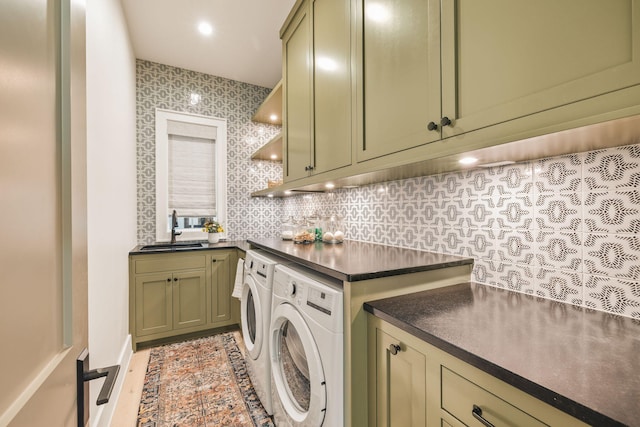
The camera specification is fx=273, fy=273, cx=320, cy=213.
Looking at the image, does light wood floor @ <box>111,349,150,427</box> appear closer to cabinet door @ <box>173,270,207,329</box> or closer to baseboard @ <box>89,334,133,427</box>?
baseboard @ <box>89,334,133,427</box>

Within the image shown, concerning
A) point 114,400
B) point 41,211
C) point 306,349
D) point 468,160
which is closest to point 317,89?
point 468,160

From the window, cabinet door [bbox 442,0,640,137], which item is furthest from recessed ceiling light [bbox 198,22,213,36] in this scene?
cabinet door [bbox 442,0,640,137]

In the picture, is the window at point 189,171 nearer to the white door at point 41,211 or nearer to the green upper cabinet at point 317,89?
the green upper cabinet at point 317,89

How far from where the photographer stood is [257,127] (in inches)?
136

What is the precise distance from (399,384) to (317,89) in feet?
5.37

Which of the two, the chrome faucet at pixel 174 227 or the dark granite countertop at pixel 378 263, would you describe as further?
the chrome faucet at pixel 174 227

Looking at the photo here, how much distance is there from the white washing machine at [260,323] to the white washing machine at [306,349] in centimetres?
7

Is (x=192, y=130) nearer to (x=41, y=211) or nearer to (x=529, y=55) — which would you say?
(x=41, y=211)

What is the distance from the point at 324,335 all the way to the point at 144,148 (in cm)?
285

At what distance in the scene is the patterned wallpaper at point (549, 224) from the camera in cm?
88

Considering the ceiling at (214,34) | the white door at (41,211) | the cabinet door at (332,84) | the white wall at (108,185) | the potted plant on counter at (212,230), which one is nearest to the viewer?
the white door at (41,211)

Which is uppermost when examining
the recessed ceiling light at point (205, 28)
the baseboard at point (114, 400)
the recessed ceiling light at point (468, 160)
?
the recessed ceiling light at point (205, 28)

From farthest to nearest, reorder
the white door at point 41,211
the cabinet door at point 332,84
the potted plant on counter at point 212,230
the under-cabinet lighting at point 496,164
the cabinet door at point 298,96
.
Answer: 1. the potted plant on counter at point 212,230
2. the cabinet door at point 298,96
3. the cabinet door at point 332,84
4. the under-cabinet lighting at point 496,164
5. the white door at point 41,211

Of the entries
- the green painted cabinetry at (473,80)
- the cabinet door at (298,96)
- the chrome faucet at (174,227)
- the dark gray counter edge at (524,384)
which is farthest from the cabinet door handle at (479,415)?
the chrome faucet at (174,227)
